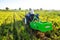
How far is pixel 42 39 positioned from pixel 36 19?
3.01 meters

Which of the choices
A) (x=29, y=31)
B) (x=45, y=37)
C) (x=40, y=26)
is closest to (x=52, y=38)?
(x=45, y=37)

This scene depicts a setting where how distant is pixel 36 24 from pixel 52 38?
165cm

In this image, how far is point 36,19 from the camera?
1394cm

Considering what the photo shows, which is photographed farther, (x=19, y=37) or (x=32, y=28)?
(x=32, y=28)

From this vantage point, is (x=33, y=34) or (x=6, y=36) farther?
(x=33, y=34)

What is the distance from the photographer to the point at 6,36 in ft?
37.9

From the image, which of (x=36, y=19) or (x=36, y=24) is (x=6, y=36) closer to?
(x=36, y=24)

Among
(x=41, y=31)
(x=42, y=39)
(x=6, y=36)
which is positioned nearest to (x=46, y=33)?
(x=41, y=31)

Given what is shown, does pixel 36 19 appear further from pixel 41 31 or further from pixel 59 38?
pixel 59 38

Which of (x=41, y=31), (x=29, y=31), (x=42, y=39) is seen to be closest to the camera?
(x=42, y=39)

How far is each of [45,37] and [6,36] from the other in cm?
212

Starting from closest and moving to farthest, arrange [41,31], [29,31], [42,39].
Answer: [42,39] < [41,31] < [29,31]

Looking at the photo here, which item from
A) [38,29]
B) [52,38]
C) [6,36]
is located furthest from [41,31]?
[6,36]

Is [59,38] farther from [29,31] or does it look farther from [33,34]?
[29,31]
